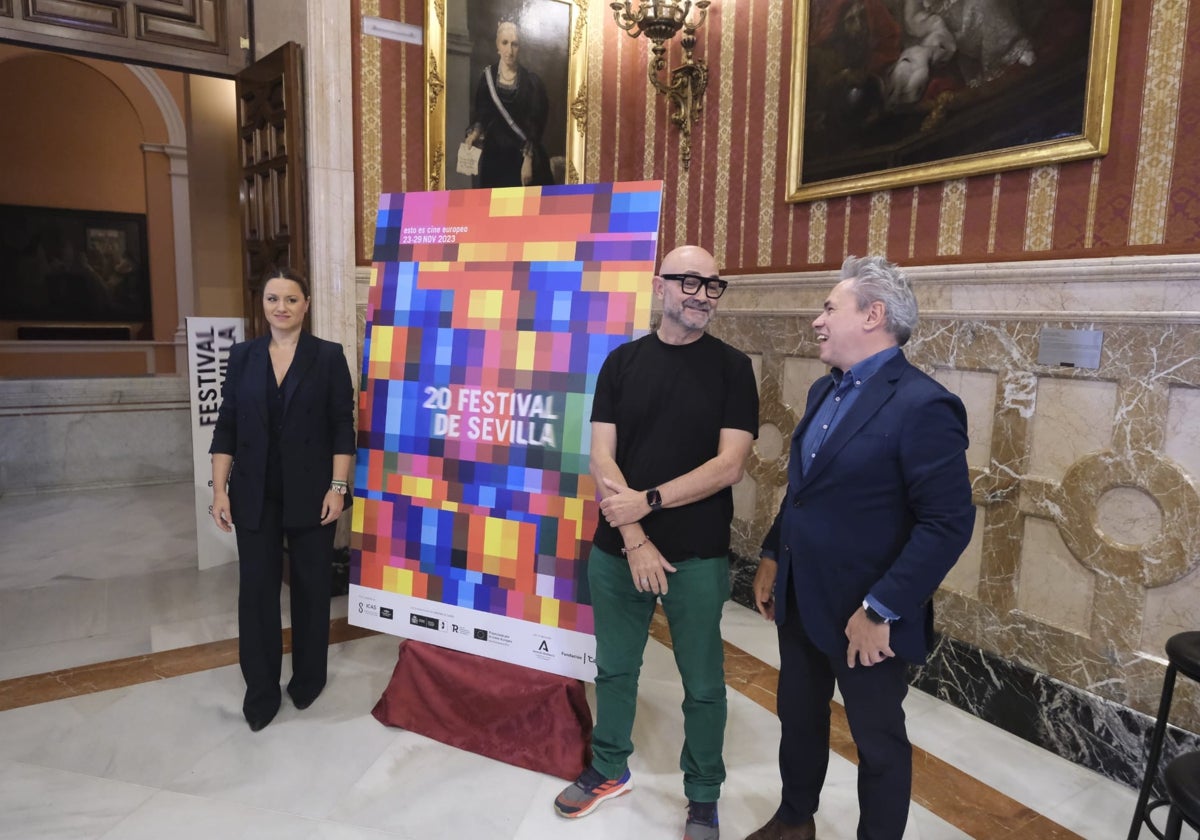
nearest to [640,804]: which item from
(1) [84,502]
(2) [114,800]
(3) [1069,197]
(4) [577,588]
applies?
(4) [577,588]

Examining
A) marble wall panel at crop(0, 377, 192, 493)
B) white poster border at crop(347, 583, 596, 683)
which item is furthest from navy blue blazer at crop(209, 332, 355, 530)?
marble wall panel at crop(0, 377, 192, 493)

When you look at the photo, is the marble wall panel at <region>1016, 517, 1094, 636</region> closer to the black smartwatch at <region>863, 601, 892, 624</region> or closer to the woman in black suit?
the black smartwatch at <region>863, 601, 892, 624</region>

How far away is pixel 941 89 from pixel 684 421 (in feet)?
5.96

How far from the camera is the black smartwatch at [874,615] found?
4.99 feet

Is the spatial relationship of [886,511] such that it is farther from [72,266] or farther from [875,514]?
[72,266]

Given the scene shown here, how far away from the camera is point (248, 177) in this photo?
399cm

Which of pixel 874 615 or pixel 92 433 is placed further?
pixel 92 433

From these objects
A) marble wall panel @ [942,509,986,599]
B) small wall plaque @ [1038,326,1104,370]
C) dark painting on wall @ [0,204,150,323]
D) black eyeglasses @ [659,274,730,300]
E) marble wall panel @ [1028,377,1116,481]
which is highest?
dark painting on wall @ [0,204,150,323]

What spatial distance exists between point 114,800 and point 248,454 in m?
1.05

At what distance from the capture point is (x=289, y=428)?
2.50 meters

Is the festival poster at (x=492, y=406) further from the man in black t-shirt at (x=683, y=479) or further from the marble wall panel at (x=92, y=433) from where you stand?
the marble wall panel at (x=92, y=433)

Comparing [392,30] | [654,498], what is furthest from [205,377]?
[654,498]

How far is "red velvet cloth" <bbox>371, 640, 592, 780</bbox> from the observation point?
233 centimetres

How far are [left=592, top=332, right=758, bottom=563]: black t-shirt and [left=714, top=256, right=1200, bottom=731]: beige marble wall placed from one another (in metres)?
1.22
